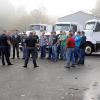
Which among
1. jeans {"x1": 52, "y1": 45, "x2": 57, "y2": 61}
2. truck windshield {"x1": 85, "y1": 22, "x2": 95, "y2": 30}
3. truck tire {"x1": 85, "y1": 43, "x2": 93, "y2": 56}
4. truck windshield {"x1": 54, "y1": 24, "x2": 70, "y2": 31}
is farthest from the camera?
truck windshield {"x1": 54, "y1": 24, "x2": 70, "y2": 31}

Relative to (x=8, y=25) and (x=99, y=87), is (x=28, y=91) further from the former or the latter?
(x=8, y=25)

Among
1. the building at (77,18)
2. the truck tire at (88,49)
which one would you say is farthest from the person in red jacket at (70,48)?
the building at (77,18)

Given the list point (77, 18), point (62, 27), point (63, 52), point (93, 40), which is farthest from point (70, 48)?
point (77, 18)

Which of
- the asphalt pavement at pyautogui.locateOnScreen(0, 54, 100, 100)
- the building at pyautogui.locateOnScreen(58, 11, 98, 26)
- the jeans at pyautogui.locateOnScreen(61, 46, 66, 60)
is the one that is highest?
the building at pyautogui.locateOnScreen(58, 11, 98, 26)

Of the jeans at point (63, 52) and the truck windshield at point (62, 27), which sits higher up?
the truck windshield at point (62, 27)

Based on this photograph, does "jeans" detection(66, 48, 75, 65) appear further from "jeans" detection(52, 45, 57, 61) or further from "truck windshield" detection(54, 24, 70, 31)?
"truck windshield" detection(54, 24, 70, 31)

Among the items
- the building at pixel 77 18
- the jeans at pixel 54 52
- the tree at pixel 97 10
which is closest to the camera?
the jeans at pixel 54 52

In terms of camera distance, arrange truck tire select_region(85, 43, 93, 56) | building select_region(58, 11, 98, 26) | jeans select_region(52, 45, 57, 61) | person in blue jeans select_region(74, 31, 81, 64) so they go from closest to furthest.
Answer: person in blue jeans select_region(74, 31, 81, 64) < jeans select_region(52, 45, 57, 61) < truck tire select_region(85, 43, 93, 56) < building select_region(58, 11, 98, 26)

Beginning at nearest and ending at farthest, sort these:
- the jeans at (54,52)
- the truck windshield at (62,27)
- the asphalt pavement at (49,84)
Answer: the asphalt pavement at (49,84)
the jeans at (54,52)
the truck windshield at (62,27)

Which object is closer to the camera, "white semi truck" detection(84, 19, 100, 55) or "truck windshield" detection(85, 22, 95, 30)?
"white semi truck" detection(84, 19, 100, 55)

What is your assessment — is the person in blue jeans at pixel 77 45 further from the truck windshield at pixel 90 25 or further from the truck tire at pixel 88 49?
the truck windshield at pixel 90 25

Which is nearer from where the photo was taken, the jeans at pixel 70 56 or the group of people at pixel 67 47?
the jeans at pixel 70 56

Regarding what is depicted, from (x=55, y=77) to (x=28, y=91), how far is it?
3.37m

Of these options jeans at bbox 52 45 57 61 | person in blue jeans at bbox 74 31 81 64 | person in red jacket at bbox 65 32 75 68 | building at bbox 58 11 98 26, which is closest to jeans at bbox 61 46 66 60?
jeans at bbox 52 45 57 61
